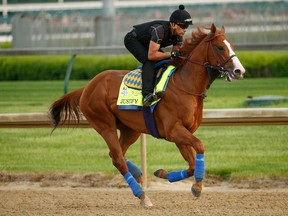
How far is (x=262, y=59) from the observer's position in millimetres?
16938

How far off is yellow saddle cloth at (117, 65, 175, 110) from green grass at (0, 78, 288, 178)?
6.20ft

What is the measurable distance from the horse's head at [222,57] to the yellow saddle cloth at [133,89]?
480 millimetres

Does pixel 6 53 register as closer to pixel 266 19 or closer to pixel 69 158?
pixel 69 158

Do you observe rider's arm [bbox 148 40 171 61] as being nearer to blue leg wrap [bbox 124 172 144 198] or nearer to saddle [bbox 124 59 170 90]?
saddle [bbox 124 59 170 90]

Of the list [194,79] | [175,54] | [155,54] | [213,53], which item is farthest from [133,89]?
[213,53]

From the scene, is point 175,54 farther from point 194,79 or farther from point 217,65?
point 217,65

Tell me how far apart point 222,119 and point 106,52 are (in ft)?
12.4

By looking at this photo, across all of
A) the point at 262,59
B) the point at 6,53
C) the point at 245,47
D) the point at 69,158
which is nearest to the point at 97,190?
the point at 69,158

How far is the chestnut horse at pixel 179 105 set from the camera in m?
8.25

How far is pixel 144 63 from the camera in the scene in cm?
887

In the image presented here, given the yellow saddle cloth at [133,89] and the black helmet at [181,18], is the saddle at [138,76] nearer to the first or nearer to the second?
the yellow saddle cloth at [133,89]

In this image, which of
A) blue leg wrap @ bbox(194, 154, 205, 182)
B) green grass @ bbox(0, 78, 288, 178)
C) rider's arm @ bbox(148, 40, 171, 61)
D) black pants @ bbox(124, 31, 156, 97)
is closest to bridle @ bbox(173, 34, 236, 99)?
rider's arm @ bbox(148, 40, 171, 61)

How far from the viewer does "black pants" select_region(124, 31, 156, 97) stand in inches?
340

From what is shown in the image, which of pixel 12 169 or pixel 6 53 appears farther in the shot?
pixel 6 53
